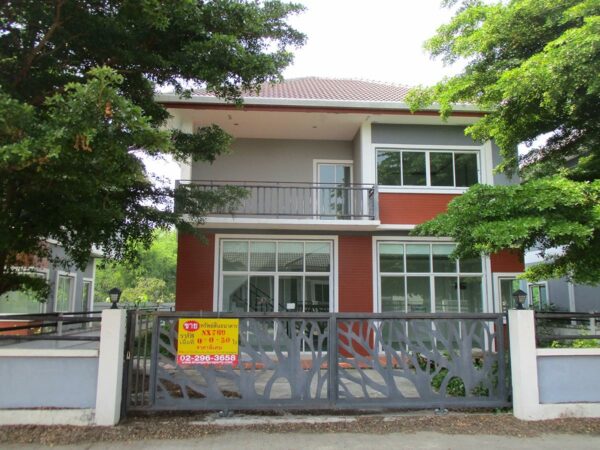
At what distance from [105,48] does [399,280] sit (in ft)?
29.9

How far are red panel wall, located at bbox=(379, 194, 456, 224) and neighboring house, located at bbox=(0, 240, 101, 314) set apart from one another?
7804mm

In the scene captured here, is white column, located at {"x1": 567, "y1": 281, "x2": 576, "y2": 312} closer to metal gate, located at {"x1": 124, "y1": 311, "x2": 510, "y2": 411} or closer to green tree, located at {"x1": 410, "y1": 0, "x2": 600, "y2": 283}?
green tree, located at {"x1": 410, "y1": 0, "x2": 600, "y2": 283}

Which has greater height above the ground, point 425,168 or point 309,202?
point 425,168

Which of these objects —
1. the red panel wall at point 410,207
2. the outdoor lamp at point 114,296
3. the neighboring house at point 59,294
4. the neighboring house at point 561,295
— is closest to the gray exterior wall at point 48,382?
the outdoor lamp at point 114,296

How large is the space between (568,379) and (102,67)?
276 inches

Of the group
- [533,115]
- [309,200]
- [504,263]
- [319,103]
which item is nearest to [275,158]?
[309,200]

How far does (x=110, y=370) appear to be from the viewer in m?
6.30

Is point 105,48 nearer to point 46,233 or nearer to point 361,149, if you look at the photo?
point 46,233

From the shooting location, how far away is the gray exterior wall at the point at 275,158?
1426cm

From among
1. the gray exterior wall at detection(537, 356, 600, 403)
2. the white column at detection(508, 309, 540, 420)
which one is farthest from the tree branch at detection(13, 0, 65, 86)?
the gray exterior wall at detection(537, 356, 600, 403)

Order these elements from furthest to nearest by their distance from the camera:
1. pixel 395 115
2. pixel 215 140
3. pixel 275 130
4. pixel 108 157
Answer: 1. pixel 275 130
2. pixel 395 115
3. pixel 215 140
4. pixel 108 157

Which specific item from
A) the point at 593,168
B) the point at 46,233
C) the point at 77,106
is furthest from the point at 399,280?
the point at 77,106

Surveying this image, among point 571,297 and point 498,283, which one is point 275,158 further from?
point 571,297

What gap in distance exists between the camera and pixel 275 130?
14.1m
